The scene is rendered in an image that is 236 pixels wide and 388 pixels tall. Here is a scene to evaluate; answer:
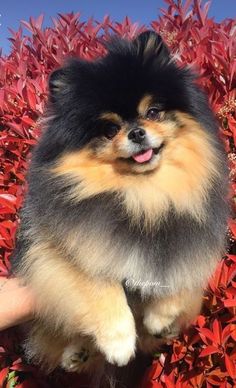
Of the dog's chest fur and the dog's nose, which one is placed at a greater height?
the dog's nose

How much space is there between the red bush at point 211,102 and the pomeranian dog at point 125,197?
15 cm

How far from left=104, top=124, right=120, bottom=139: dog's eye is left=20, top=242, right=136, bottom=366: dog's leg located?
1.81 ft

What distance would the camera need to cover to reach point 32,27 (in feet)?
10.4

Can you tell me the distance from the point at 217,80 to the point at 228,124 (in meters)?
0.25

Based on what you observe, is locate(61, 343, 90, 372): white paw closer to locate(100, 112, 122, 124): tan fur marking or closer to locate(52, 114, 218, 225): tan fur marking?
locate(52, 114, 218, 225): tan fur marking

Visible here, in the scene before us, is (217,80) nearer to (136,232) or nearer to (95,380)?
(136,232)

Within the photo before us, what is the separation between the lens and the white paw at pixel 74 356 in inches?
85.6

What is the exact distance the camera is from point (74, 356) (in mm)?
2172

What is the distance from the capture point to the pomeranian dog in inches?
76.7

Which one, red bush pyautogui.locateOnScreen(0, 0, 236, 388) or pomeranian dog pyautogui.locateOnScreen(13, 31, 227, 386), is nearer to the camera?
pomeranian dog pyautogui.locateOnScreen(13, 31, 227, 386)

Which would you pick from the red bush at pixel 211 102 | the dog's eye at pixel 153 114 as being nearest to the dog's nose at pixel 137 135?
the dog's eye at pixel 153 114

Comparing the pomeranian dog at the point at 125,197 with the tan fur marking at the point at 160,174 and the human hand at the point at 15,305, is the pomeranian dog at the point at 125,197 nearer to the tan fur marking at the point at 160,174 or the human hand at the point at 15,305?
the tan fur marking at the point at 160,174

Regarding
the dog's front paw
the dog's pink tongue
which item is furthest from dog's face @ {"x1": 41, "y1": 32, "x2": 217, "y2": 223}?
the dog's front paw

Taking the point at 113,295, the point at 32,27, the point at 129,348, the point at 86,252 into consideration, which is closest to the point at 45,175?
the point at 86,252
